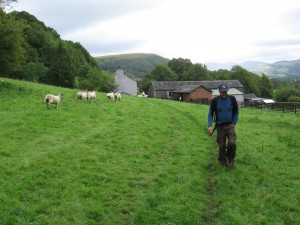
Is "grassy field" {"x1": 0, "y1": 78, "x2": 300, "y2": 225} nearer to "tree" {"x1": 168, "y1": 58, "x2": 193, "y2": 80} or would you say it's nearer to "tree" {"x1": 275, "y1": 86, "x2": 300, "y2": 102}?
"tree" {"x1": 168, "y1": 58, "x2": 193, "y2": 80}

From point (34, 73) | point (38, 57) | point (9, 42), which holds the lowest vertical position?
point (34, 73)

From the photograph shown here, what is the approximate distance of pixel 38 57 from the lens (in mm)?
105312

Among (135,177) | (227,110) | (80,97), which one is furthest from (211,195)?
(80,97)

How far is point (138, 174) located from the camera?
11.9 metres

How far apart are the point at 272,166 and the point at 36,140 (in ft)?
35.1

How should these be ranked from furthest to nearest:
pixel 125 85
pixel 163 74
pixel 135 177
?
1. pixel 163 74
2. pixel 125 85
3. pixel 135 177

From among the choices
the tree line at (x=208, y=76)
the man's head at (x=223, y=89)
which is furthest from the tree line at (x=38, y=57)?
the tree line at (x=208, y=76)

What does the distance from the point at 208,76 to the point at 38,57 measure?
233 ft

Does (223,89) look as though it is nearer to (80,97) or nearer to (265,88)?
(80,97)

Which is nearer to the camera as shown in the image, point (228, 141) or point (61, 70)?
point (228, 141)

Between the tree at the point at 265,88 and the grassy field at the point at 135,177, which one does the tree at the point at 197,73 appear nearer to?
the tree at the point at 265,88

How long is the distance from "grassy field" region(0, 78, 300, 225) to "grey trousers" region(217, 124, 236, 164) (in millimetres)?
528

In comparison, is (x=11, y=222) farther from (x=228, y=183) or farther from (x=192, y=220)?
(x=228, y=183)

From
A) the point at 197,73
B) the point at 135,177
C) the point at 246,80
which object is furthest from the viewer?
the point at 246,80
